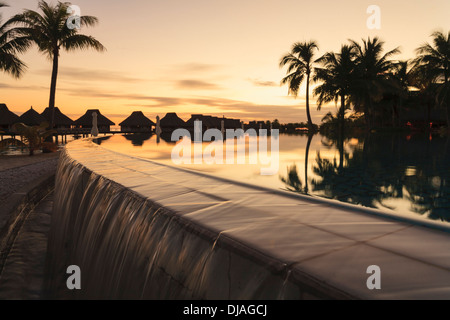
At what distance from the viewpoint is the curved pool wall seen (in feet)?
4.17

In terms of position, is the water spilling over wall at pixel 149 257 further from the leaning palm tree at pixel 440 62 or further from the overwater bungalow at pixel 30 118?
the overwater bungalow at pixel 30 118

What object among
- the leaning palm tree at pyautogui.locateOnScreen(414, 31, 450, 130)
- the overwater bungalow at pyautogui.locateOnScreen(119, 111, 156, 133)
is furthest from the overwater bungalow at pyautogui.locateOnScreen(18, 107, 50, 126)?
the leaning palm tree at pyautogui.locateOnScreen(414, 31, 450, 130)

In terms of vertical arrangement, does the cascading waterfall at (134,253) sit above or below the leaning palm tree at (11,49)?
below

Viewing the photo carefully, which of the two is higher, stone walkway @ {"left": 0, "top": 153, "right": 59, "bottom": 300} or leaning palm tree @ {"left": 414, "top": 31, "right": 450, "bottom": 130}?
leaning palm tree @ {"left": 414, "top": 31, "right": 450, "bottom": 130}

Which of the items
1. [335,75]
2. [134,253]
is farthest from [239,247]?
[335,75]

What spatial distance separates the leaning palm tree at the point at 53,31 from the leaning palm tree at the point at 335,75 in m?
18.8

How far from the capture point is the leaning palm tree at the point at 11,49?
14383mm

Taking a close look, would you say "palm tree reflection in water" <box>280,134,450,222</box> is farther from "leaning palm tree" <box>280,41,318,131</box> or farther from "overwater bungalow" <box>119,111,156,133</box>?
"overwater bungalow" <box>119,111,156,133</box>

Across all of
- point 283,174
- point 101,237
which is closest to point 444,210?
point 283,174

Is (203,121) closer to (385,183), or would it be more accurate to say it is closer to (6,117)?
(6,117)

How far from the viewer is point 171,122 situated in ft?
A: 128

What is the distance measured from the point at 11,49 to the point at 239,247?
17.7m

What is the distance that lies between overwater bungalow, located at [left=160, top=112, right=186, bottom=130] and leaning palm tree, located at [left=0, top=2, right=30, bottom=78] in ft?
77.3

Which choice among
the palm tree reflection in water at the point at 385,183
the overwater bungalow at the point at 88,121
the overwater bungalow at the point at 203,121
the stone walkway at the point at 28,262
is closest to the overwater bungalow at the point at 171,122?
the overwater bungalow at the point at 203,121
